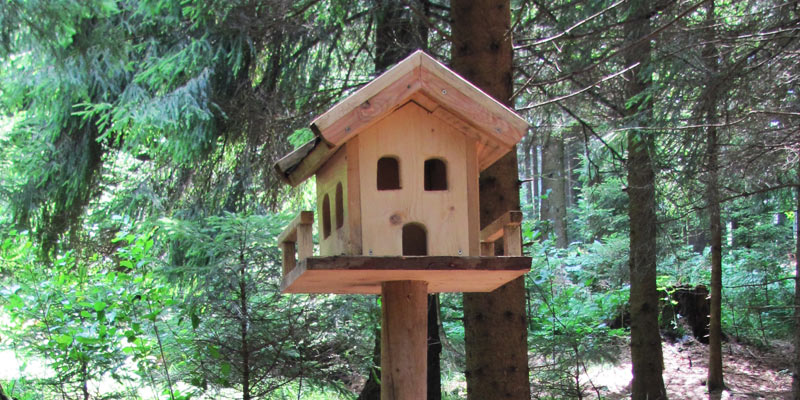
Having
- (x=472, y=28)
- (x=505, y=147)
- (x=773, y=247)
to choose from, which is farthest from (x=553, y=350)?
(x=773, y=247)

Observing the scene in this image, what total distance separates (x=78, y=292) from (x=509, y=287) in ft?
12.4

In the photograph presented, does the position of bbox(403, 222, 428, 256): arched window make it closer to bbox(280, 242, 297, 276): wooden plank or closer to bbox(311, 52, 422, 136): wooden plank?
bbox(280, 242, 297, 276): wooden plank

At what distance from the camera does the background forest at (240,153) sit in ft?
18.5

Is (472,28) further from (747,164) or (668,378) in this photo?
(668,378)

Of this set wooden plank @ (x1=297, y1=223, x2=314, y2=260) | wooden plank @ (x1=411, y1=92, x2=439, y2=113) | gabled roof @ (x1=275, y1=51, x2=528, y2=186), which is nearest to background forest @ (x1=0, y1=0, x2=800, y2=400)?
gabled roof @ (x1=275, y1=51, x2=528, y2=186)

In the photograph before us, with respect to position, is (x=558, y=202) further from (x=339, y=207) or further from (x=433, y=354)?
(x=339, y=207)

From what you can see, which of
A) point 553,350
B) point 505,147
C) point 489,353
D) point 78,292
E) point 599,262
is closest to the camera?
point 505,147

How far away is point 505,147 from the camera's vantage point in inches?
117

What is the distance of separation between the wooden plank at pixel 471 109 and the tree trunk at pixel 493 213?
1.03 m

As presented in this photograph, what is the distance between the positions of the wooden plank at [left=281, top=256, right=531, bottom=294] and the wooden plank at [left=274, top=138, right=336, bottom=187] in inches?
16.8

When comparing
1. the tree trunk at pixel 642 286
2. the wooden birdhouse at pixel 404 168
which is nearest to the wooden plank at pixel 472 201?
the wooden birdhouse at pixel 404 168

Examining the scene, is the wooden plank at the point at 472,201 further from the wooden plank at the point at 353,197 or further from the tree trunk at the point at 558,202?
the tree trunk at the point at 558,202

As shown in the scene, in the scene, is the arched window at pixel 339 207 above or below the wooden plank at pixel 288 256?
above

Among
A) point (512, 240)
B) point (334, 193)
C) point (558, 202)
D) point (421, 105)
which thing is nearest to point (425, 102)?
point (421, 105)
